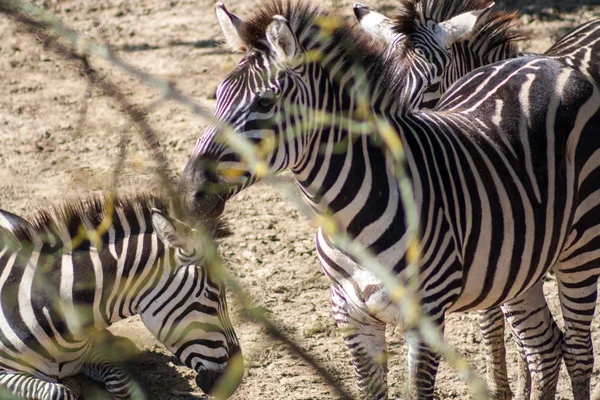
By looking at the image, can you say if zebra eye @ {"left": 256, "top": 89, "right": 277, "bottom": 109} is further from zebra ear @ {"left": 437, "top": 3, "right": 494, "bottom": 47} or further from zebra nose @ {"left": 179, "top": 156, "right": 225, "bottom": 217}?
zebra ear @ {"left": 437, "top": 3, "right": 494, "bottom": 47}

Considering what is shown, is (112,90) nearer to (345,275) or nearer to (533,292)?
(345,275)

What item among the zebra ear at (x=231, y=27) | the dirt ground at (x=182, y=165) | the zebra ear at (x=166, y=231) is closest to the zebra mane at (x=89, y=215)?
the dirt ground at (x=182, y=165)

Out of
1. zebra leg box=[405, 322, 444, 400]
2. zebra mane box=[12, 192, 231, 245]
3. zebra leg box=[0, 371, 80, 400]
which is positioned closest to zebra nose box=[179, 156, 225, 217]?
zebra leg box=[405, 322, 444, 400]

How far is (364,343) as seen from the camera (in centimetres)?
367

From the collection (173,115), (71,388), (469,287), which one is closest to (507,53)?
(469,287)

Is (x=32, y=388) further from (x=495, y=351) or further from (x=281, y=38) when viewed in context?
(x=495, y=351)

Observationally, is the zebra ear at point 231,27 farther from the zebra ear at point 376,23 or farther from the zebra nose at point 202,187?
the zebra ear at point 376,23

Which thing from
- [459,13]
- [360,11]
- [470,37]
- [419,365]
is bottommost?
[419,365]

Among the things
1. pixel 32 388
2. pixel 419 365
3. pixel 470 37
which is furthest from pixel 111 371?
pixel 470 37

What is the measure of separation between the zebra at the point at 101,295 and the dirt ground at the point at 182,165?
277 millimetres

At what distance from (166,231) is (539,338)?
206 cm

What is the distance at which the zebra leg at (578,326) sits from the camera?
4035 mm

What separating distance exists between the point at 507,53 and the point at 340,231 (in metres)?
2.88

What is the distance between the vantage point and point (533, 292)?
4.32 meters
